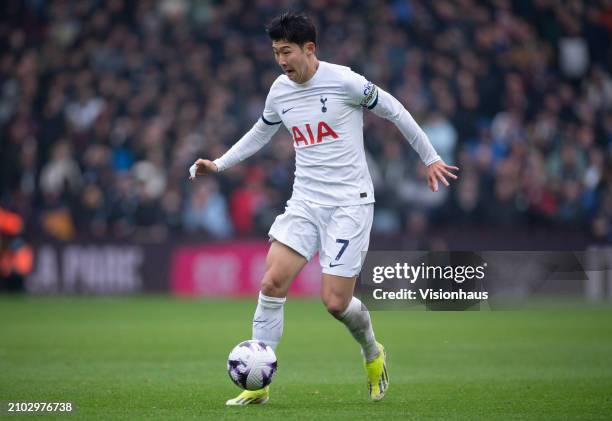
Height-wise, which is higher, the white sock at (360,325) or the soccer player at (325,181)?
the soccer player at (325,181)

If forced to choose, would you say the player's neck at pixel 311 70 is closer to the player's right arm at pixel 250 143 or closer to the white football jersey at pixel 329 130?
the white football jersey at pixel 329 130

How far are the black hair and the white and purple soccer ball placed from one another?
7.30 ft

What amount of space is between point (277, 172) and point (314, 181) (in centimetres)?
1212

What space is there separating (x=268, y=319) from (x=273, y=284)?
29 centimetres

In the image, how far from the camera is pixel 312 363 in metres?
10.9

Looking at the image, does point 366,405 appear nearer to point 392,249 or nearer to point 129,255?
point 392,249

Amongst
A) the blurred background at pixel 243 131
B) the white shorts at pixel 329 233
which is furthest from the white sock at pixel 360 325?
the blurred background at pixel 243 131

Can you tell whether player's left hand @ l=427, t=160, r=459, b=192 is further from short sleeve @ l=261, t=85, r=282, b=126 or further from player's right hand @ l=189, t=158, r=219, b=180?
player's right hand @ l=189, t=158, r=219, b=180

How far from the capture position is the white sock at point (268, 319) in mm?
8023

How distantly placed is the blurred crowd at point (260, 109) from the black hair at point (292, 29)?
38.0ft

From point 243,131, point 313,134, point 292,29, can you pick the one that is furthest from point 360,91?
point 243,131

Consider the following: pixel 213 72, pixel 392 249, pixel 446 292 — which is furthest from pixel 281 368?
pixel 213 72

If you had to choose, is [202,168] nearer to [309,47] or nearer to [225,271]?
[309,47]

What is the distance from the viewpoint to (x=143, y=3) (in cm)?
2427
